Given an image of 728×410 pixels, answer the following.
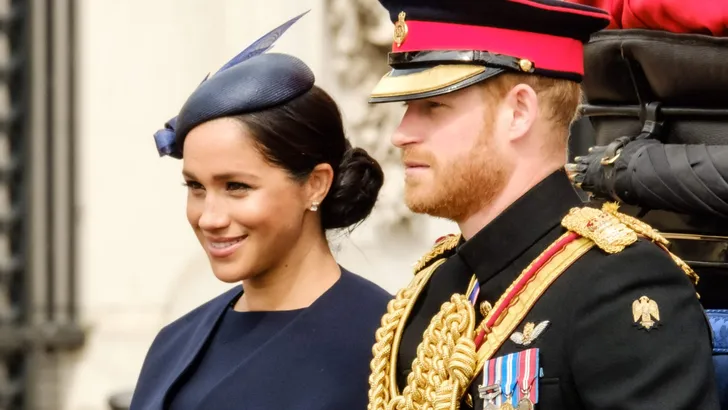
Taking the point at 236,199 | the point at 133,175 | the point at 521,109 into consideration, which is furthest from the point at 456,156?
the point at 133,175

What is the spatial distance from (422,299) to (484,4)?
0.63 m

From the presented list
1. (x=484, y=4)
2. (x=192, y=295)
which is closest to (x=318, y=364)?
(x=484, y=4)

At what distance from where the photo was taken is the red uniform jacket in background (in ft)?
10.5

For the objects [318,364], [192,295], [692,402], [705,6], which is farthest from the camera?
[192,295]

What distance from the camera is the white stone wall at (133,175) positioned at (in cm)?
703

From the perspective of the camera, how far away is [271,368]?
359 centimetres

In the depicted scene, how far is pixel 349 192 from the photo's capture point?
149 inches

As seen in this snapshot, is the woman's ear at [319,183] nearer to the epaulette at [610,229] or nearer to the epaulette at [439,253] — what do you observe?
the epaulette at [439,253]

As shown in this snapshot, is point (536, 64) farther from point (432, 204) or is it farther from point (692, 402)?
point (692, 402)

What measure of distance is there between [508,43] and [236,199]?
83cm

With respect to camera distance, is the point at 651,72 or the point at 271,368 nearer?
the point at 651,72

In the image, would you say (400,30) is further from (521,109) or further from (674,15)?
(674,15)

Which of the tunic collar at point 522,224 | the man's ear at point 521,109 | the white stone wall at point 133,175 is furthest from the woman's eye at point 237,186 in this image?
the white stone wall at point 133,175

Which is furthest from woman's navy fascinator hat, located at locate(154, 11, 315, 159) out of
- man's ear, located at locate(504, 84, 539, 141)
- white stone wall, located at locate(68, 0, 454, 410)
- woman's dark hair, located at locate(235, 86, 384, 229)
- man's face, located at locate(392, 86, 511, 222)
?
white stone wall, located at locate(68, 0, 454, 410)
